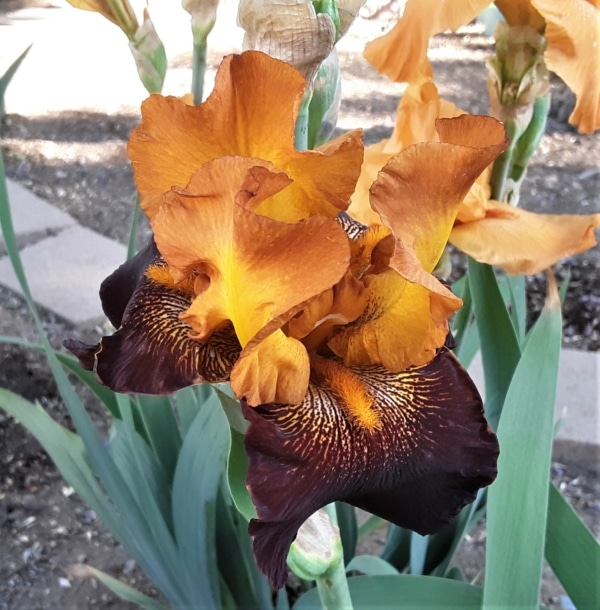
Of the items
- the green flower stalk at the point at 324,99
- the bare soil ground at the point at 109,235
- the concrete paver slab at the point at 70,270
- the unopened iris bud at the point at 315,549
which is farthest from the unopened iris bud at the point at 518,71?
the concrete paver slab at the point at 70,270

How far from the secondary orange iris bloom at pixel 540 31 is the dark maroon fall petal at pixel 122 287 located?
277 millimetres

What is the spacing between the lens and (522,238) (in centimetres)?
59

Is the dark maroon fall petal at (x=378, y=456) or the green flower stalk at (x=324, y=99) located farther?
the green flower stalk at (x=324, y=99)

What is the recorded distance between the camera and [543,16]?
54 cm

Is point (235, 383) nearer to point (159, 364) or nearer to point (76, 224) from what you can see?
point (159, 364)

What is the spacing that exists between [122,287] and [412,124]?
300mm

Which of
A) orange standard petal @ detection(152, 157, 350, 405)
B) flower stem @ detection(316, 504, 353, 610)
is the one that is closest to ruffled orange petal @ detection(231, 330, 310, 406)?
orange standard petal @ detection(152, 157, 350, 405)

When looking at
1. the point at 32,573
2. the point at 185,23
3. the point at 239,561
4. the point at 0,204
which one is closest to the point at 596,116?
the point at 0,204

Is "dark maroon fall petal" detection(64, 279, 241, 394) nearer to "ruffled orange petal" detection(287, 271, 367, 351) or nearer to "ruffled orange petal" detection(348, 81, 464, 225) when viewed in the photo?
"ruffled orange petal" detection(287, 271, 367, 351)

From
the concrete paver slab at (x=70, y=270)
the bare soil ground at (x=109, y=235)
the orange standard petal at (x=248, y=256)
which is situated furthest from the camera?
the concrete paver slab at (x=70, y=270)

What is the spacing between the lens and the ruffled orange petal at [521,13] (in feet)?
1.89

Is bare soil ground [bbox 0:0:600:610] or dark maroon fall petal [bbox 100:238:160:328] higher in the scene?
dark maroon fall petal [bbox 100:238:160:328]

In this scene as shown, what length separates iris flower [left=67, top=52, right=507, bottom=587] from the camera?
12.5 inches

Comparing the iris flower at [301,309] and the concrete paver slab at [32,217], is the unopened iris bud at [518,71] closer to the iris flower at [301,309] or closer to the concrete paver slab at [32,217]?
the iris flower at [301,309]
